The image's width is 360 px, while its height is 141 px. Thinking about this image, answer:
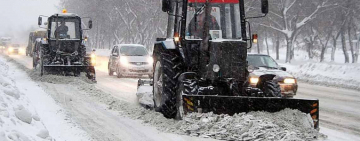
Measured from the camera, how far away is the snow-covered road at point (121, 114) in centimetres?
719

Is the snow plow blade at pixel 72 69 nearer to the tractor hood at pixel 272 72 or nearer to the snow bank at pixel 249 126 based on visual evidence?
the tractor hood at pixel 272 72

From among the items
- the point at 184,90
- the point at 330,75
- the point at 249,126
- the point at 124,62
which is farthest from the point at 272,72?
the point at 330,75

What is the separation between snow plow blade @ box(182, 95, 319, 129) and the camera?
6.96m

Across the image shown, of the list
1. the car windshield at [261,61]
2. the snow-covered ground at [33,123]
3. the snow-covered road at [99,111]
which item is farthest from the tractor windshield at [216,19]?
the car windshield at [261,61]

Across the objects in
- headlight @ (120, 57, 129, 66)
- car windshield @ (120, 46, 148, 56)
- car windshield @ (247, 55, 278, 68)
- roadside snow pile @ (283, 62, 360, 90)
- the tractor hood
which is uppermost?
car windshield @ (120, 46, 148, 56)

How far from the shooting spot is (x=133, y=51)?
20.8 m

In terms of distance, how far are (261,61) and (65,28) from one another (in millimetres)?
8257

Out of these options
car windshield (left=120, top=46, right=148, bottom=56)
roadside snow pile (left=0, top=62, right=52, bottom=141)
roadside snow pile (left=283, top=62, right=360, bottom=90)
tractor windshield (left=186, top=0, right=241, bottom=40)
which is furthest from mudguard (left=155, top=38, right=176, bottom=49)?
car windshield (left=120, top=46, right=148, bottom=56)

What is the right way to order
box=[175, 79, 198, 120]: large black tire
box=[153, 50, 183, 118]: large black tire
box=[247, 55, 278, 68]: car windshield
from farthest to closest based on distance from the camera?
box=[247, 55, 278, 68]: car windshield, box=[153, 50, 183, 118]: large black tire, box=[175, 79, 198, 120]: large black tire

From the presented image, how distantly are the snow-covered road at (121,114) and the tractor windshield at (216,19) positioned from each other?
1982 millimetres

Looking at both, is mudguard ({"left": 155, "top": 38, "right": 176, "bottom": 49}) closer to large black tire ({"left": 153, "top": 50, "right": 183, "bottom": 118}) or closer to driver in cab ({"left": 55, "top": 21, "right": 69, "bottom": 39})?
large black tire ({"left": 153, "top": 50, "right": 183, "bottom": 118})

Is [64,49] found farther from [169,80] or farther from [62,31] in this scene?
[169,80]

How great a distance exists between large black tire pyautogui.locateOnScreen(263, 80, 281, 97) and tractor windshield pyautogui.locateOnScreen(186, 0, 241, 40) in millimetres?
1023

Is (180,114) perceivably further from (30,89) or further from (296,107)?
(30,89)
